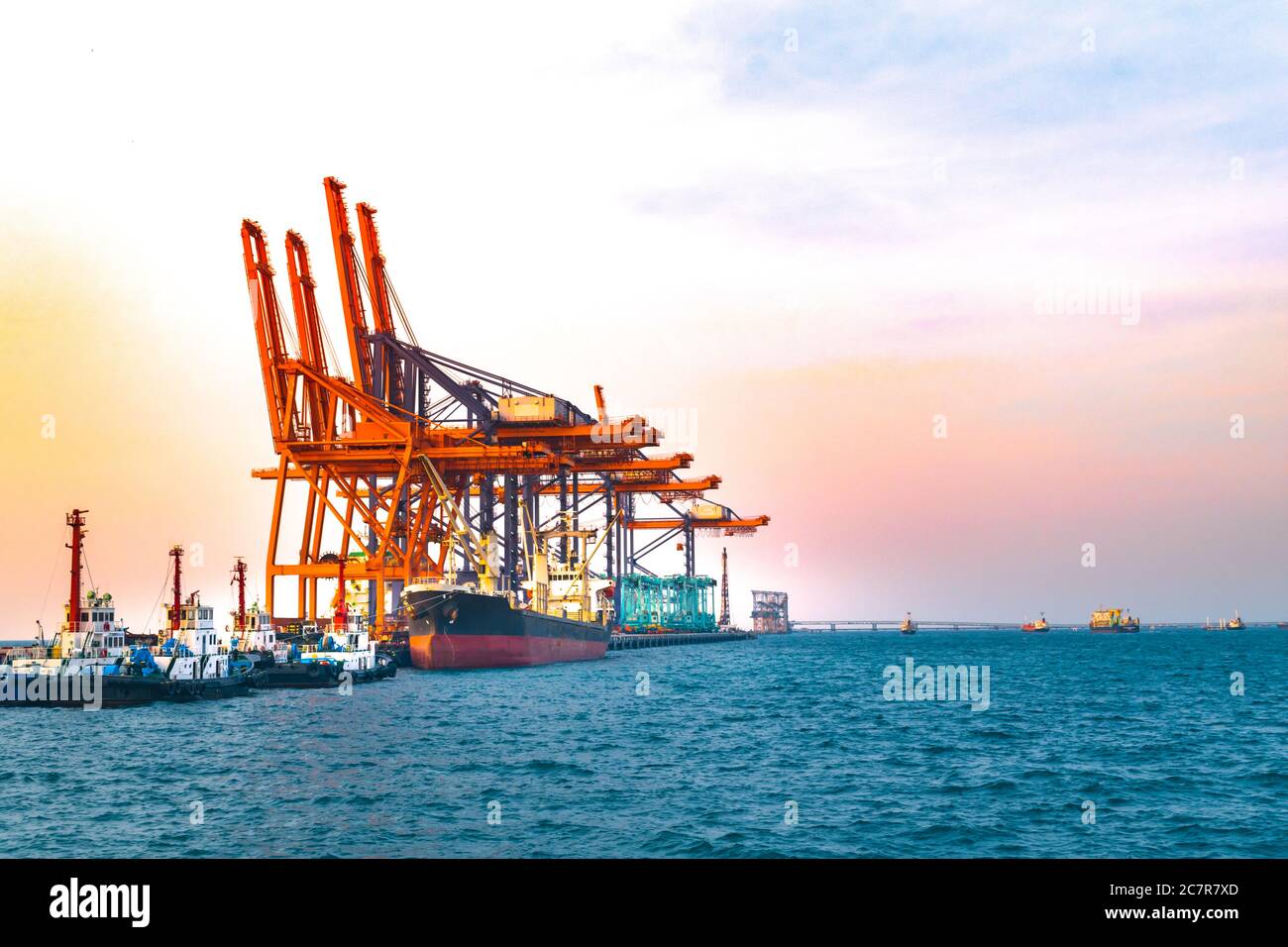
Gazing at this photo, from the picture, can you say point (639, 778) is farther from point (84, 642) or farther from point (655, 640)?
point (655, 640)

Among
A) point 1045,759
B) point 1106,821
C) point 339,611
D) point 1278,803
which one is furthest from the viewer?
point 339,611

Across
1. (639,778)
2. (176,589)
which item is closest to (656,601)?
(176,589)

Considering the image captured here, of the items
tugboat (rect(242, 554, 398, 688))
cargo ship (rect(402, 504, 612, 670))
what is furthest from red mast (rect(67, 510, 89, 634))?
cargo ship (rect(402, 504, 612, 670))

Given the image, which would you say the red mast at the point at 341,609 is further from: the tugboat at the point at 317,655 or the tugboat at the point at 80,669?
the tugboat at the point at 80,669

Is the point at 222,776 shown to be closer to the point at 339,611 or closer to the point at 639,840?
the point at 639,840

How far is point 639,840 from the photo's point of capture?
74.6 feet

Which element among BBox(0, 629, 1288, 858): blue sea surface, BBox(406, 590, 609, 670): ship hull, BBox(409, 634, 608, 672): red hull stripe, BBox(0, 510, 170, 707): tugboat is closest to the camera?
BBox(0, 629, 1288, 858): blue sea surface

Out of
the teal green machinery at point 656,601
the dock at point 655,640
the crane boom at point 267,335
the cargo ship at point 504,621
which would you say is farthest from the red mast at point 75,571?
the teal green machinery at point 656,601

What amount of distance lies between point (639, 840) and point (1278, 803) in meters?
17.2

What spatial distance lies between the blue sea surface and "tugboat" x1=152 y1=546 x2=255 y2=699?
200 centimetres

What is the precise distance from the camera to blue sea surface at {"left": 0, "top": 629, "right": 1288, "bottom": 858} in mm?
23141

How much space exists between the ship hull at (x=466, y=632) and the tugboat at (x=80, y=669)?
22373 millimetres

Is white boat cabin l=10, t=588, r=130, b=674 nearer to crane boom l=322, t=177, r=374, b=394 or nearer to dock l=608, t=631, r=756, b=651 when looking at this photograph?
crane boom l=322, t=177, r=374, b=394
